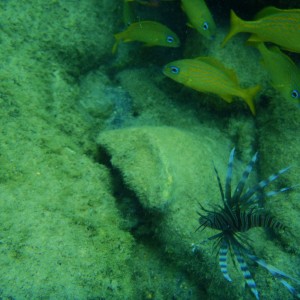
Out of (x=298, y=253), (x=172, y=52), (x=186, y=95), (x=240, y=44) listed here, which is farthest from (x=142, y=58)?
(x=298, y=253)

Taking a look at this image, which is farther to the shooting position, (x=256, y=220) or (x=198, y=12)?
(x=198, y=12)

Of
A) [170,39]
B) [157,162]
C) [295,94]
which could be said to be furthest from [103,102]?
[295,94]

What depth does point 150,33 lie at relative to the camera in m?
3.25

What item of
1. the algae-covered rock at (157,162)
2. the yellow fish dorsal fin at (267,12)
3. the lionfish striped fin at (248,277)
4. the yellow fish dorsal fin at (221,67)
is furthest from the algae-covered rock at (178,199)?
the yellow fish dorsal fin at (267,12)

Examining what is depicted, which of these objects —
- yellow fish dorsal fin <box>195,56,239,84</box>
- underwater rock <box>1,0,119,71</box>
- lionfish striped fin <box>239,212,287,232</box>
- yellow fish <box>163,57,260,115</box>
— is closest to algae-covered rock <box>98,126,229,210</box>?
yellow fish <box>163,57,260,115</box>

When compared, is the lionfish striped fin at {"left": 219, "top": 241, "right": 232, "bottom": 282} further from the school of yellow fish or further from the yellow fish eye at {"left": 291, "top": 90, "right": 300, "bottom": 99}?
the yellow fish eye at {"left": 291, "top": 90, "right": 300, "bottom": 99}

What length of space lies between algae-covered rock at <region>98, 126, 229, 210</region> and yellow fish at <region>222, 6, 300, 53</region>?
1.29 m

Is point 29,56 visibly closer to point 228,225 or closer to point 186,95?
point 186,95

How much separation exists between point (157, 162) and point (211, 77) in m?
1.08

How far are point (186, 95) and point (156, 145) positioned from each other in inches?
59.5

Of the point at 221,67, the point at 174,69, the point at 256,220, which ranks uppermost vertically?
the point at 221,67

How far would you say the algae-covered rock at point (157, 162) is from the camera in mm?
2525

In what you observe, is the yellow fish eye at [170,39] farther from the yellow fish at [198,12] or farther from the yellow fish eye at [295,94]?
the yellow fish eye at [295,94]

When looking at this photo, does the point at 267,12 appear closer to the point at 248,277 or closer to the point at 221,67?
the point at 221,67
